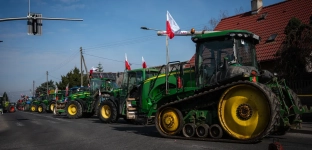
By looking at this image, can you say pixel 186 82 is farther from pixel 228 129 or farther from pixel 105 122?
pixel 105 122

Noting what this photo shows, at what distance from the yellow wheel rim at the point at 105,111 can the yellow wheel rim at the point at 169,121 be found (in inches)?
284

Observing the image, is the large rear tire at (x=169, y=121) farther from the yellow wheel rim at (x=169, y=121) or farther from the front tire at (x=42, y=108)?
the front tire at (x=42, y=108)

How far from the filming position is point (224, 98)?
888cm

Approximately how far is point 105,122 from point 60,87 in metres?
49.2

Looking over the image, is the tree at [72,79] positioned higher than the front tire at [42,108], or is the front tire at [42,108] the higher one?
the tree at [72,79]

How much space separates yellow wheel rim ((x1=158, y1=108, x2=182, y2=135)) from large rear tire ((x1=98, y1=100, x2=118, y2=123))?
6721 mm

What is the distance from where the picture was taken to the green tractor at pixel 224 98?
8.28m

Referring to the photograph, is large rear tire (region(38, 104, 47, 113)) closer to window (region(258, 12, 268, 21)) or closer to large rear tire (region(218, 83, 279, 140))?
window (region(258, 12, 268, 21))

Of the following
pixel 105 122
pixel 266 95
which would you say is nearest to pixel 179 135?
pixel 266 95

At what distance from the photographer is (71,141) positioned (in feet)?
33.5

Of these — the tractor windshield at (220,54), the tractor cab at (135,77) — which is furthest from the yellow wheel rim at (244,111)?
the tractor cab at (135,77)

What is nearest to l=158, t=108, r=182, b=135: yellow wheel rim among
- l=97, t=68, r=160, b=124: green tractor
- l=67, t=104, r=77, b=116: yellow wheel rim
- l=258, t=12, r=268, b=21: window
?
l=97, t=68, r=160, b=124: green tractor

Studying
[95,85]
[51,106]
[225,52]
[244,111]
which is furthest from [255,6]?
[51,106]

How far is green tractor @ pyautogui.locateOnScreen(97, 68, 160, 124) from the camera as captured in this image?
50.7 feet
